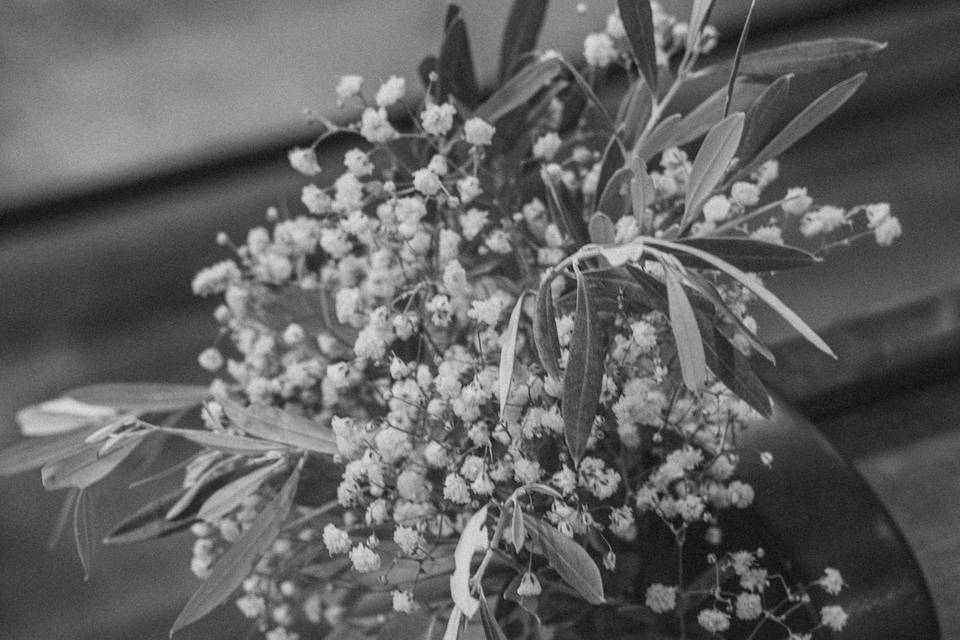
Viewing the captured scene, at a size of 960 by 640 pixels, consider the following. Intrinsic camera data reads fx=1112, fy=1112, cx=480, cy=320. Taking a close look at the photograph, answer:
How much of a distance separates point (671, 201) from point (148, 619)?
19.3 inches

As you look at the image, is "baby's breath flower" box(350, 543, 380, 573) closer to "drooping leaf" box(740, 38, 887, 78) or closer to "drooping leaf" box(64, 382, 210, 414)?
"drooping leaf" box(64, 382, 210, 414)

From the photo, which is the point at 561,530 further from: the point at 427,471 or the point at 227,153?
the point at 227,153

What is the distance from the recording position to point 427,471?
1.73 ft

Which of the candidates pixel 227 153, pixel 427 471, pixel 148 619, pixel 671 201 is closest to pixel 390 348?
pixel 427 471

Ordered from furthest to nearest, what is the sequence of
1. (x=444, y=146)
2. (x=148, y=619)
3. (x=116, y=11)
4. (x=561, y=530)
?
(x=116, y=11) < (x=148, y=619) < (x=444, y=146) < (x=561, y=530)

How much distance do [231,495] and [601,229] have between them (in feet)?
0.68

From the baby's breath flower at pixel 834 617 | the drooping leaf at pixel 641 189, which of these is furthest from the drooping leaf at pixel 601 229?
the baby's breath flower at pixel 834 617

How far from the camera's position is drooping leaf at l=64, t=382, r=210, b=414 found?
0.59 m

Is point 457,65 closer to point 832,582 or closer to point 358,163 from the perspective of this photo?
point 358,163

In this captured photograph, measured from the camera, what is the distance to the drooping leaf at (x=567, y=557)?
44 cm

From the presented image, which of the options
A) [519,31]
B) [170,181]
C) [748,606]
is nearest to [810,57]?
[519,31]

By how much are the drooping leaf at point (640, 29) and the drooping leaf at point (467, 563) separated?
0.23 metres

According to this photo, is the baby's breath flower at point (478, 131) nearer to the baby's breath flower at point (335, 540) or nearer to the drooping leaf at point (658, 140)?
the drooping leaf at point (658, 140)

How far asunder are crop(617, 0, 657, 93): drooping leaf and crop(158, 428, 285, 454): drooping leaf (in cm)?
25
